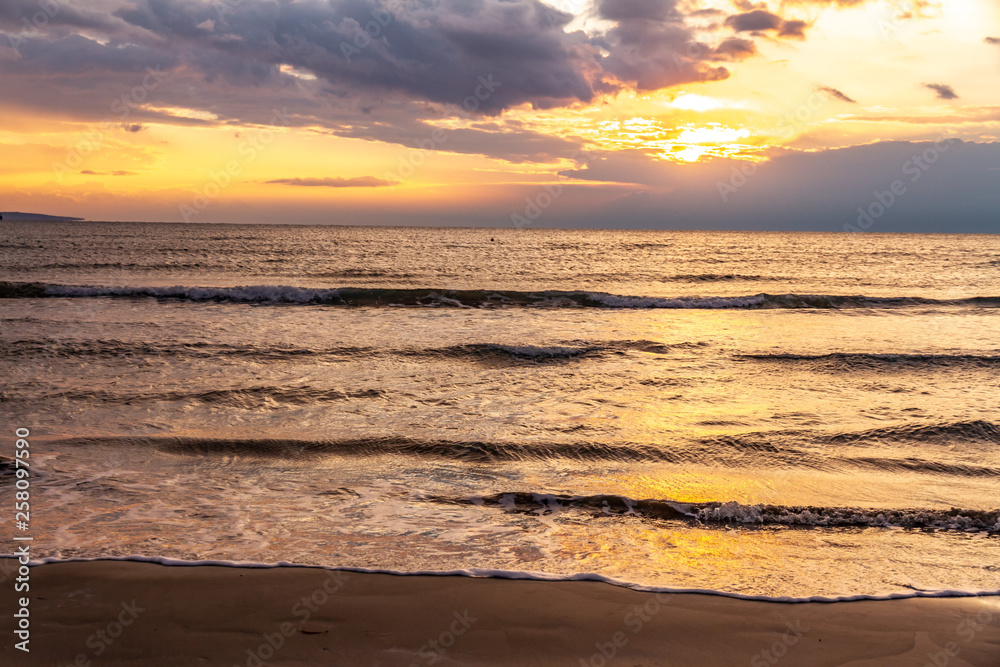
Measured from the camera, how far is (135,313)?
842 inches

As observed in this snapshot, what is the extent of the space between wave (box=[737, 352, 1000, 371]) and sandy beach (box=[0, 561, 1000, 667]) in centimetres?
1076

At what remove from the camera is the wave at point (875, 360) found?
14.6m

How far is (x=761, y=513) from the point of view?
6551 millimetres

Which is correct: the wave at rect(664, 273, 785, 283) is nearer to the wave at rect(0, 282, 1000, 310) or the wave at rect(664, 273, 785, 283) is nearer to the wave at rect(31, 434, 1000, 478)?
the wave at rect(0, 282, 1000, 310)

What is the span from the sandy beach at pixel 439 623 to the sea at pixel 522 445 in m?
0.29

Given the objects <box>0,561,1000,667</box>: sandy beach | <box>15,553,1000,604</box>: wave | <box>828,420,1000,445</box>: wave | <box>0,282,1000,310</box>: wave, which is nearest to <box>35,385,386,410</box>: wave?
<box>15,553,1000,604</box>: wave

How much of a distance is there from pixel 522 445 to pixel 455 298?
1872cm

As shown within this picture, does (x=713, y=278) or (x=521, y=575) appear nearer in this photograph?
(x=521, y=575)

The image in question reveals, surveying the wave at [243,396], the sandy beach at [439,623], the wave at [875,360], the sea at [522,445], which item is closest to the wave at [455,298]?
the sea at [522,445]

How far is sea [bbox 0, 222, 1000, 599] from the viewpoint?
561 cm

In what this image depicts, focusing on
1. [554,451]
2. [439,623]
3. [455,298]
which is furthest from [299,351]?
[455,298]

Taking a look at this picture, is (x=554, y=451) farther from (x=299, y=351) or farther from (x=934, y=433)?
(x=299, y=351)

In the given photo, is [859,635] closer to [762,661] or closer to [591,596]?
[762,661]

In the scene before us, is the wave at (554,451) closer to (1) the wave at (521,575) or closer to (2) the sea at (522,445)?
(2) the sea at (522,445)
